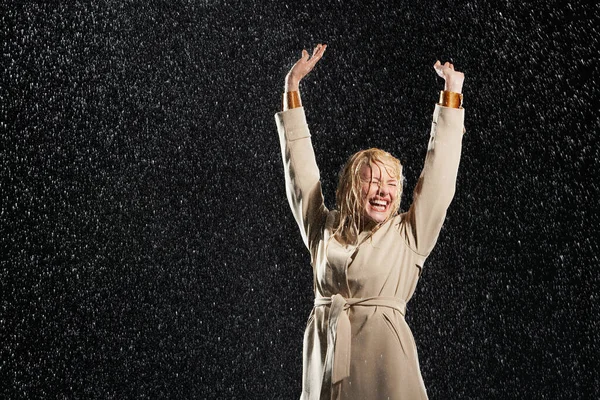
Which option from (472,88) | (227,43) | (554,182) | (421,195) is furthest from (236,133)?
(421,195)

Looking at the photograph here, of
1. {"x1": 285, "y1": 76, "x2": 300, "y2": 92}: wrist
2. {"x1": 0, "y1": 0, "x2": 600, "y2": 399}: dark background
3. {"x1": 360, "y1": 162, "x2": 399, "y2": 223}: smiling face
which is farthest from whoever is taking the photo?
{"x1": 0, "y1": 0, "x2": 600, "y2": 399}: dark background

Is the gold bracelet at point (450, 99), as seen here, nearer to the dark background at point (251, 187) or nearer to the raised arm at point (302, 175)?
the raised arm at point (302, 175)

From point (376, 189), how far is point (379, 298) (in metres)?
0.22

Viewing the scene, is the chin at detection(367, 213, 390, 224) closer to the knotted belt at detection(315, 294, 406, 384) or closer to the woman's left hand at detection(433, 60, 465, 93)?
the knotted belt at detection(315, 294, 406, 384)

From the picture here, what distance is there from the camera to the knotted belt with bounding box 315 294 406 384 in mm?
1600

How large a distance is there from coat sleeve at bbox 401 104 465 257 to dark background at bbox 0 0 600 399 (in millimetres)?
1637

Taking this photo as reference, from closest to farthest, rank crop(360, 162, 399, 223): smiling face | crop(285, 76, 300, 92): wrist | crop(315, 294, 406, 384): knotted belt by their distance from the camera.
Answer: crop(315, 294, 406, 384): knotted belt < crop(360, 162, 399, 223): smiling face < crop(285, 76, 300, 92): wrist

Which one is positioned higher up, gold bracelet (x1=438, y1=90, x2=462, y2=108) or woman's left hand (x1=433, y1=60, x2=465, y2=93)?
woman's left hand (x1=433, y1=60, x2=465, y2=93)

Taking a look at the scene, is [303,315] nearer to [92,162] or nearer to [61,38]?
[92,162]

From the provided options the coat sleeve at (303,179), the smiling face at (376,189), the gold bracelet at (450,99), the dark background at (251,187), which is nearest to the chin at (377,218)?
the smiling face at (376,189)

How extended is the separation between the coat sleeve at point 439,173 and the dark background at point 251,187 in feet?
5.37

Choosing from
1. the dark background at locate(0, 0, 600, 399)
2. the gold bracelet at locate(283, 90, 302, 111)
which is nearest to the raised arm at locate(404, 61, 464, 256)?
the gold bracelet at locate(283, 90, 302, 111)

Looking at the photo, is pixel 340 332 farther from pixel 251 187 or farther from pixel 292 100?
pixel 251 187

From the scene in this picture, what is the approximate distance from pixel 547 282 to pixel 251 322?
1.17 metres
